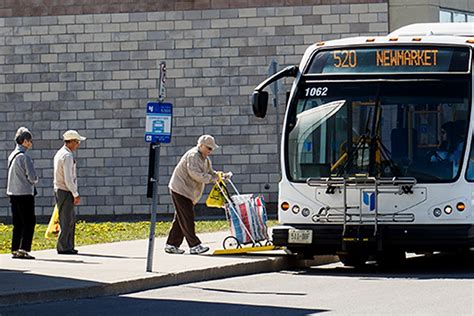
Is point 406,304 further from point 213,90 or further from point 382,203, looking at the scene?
point 213,90

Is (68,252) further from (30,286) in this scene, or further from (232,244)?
(30,286)

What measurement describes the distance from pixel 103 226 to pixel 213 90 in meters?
5.48

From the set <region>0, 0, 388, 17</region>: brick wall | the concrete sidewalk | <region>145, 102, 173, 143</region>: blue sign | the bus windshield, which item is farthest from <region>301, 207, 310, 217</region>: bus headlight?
<region>0, 0, 388, 17</region>: brick wall

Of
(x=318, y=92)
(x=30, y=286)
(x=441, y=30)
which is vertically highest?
(x=441, y=30)

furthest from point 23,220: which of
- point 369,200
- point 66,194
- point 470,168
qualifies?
point 470,168

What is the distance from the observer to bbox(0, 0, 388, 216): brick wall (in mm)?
31906

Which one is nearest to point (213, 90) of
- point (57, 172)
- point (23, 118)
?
point (23, 118)

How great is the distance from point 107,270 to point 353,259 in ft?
12.7

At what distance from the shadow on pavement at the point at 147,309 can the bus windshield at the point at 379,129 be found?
4.42 meters

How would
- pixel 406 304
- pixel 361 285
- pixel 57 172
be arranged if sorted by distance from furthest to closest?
1. pixel 57 172
2. pixel 361 285
3. pixel 406 304

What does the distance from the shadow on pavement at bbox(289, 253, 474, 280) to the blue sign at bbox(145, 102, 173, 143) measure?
2.97 metres

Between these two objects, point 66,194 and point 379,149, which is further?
point 66,194

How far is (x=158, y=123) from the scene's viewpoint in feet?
53.3

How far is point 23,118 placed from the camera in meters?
A: 32.6
